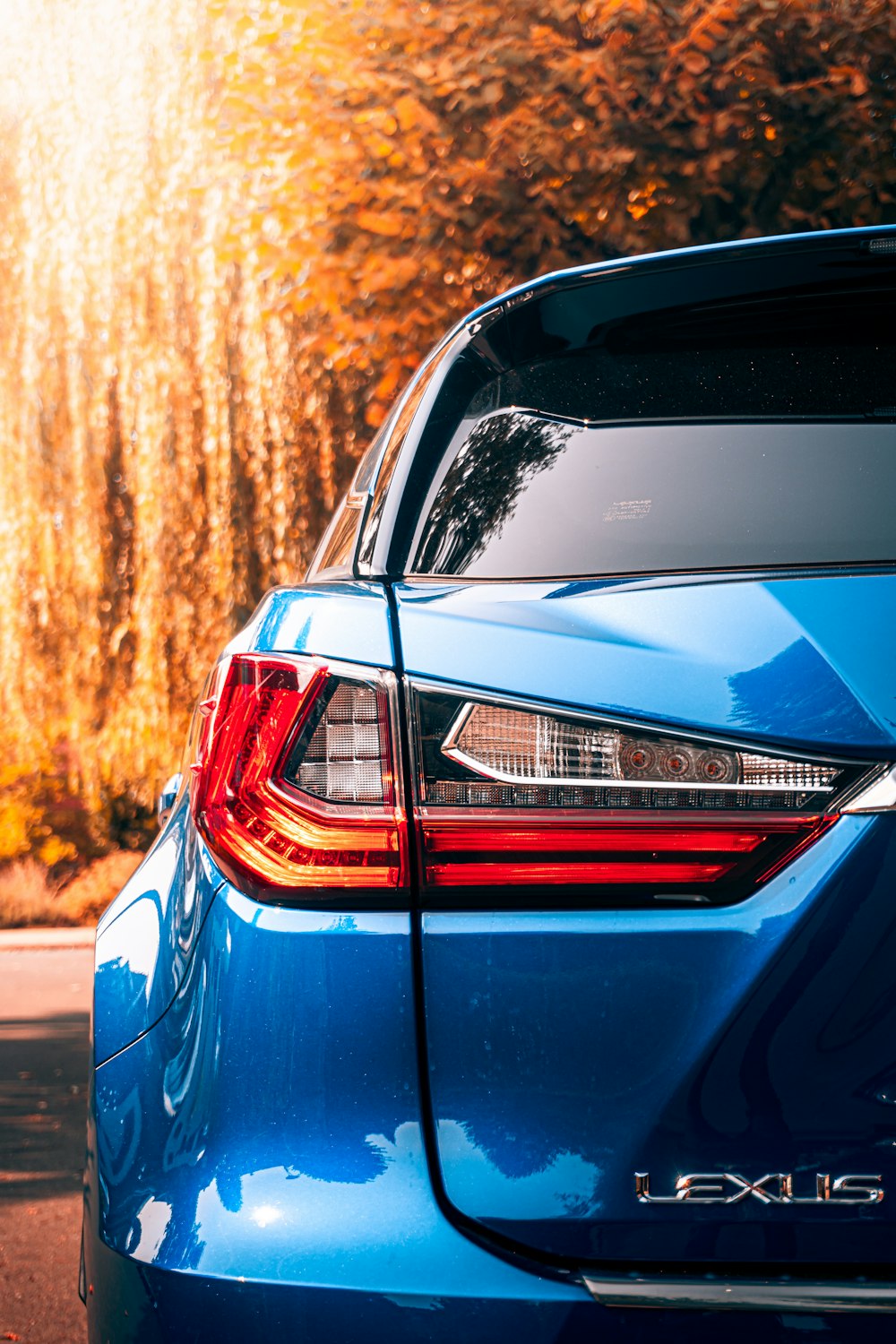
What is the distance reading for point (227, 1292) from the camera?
110 centimetres

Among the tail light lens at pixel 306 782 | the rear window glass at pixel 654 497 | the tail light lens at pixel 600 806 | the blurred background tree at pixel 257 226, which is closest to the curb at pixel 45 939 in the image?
the blurred background tree at pixel 257 226

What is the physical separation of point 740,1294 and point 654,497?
2.83 ft

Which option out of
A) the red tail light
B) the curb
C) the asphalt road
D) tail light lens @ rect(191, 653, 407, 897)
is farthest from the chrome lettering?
the curb

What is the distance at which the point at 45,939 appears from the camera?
8.26 metres

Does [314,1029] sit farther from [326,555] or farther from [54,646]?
[54,646]

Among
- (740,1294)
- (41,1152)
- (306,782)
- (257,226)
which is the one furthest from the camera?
(257,226)

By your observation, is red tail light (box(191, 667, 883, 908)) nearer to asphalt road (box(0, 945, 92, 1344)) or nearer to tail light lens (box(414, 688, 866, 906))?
tail light lens (box(414, 688, 866, 906))

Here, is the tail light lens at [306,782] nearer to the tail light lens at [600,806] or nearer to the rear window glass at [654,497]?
the tail light lens at [600,806]

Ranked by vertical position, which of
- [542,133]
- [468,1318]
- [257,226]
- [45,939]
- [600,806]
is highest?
[542,133]

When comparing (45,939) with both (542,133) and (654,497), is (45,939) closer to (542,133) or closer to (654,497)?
(542,133)

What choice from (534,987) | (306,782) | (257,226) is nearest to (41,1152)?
(306,782)

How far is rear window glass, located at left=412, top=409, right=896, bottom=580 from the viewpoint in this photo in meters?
1.41

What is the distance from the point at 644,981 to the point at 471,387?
36.2 inches

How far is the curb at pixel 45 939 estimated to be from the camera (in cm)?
805
